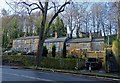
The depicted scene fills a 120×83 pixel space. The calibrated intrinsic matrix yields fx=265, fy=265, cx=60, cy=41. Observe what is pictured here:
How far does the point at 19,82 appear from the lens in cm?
1524

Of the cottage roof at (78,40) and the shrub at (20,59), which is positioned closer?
the shrub at (20,59)

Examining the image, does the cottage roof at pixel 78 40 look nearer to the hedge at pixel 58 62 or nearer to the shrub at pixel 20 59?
the shrub at pixel 20 59

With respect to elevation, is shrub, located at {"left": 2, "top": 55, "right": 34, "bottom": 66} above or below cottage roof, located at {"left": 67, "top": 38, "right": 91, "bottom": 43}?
below

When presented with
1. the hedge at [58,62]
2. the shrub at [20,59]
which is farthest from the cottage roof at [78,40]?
the hedge at [58,62]

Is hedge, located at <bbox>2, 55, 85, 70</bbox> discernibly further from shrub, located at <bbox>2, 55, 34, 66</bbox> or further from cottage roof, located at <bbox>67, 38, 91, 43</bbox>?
cottage roof, located at <bbox>67, 38, 91, 43</bbox>

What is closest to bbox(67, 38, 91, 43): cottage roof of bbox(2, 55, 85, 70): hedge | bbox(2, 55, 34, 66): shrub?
bbox(2, 55, 34, 66): shrub

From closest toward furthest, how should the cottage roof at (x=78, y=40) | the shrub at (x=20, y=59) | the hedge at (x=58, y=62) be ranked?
the hedge at (x=58, y=62) → the shrub at (x=20, y=59) → the cottage roof at (x=78, y=40)

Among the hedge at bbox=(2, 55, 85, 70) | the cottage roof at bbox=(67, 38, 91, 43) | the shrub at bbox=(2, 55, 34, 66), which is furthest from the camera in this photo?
the cottage roof at bbox=(67, 38, 91, 43)

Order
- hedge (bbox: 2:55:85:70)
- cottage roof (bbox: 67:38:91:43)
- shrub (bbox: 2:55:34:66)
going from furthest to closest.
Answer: cottage roof (bbox: 67:38:91:43)
shrub (bbox: 2:55:34:66)
hedge (bbox: 2:55:85:70)

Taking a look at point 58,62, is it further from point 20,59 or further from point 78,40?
point 78,40

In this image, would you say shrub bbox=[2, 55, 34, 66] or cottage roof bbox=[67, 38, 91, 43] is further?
cottage roof bbox=[67, 38, 91, 43]

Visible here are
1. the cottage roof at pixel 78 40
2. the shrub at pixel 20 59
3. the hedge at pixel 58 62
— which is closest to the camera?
the hedge at pixel 58 62

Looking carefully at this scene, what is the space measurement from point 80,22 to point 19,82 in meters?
54.5

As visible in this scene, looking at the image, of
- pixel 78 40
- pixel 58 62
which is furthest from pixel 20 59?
pixel 78 40
